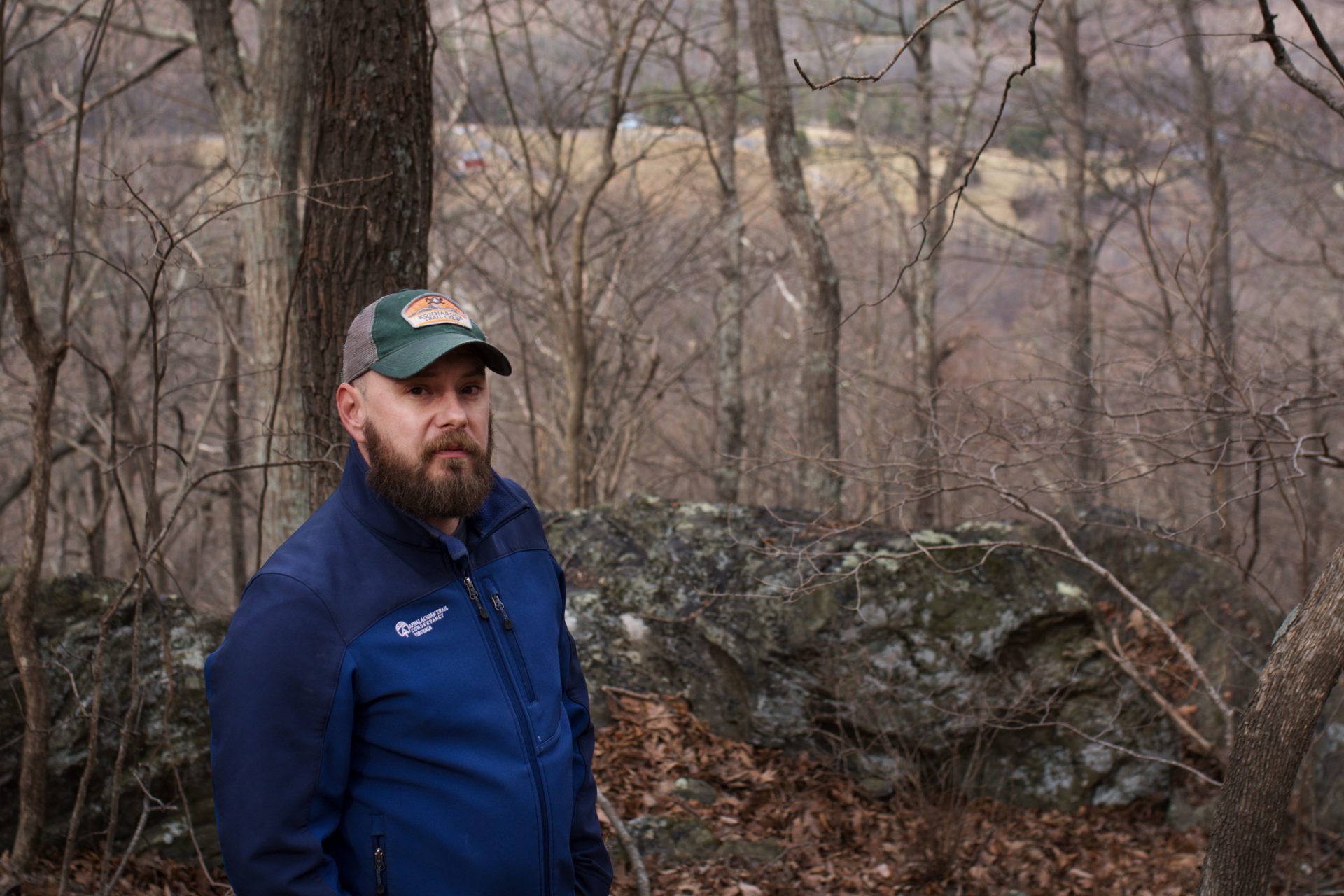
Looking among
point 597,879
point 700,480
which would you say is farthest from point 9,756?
point 700,480

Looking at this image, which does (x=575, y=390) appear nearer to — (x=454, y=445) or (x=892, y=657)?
(x=892, y=657)

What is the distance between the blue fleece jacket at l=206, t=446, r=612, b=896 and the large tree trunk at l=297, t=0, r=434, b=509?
1844mm

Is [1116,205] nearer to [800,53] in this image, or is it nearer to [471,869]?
A: [800,53]

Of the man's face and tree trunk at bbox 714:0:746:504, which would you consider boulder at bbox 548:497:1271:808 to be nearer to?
the man's face

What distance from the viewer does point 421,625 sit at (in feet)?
7.06

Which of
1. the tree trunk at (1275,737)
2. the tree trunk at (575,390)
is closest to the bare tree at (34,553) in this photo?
the tree trunk at (1275,737)

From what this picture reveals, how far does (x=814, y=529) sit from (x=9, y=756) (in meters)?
3.83

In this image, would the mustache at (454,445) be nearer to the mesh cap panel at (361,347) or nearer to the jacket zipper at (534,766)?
the mesh cap panel at (361,347)

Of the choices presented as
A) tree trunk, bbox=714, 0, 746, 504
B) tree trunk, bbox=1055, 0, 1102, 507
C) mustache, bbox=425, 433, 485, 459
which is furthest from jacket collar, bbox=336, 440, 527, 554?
Result: tree trunk, bbox=1055, 0, 1102, 507

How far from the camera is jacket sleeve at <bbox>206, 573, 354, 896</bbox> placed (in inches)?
76.1

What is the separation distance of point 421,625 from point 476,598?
0.48 feet

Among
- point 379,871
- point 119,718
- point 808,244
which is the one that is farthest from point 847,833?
point 808,244

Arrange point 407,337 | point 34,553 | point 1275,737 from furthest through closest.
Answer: point 34,553 < point 1275,737 < point 407,337

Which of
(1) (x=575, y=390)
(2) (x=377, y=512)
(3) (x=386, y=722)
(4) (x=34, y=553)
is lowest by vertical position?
(3) (x=386, y=722)
